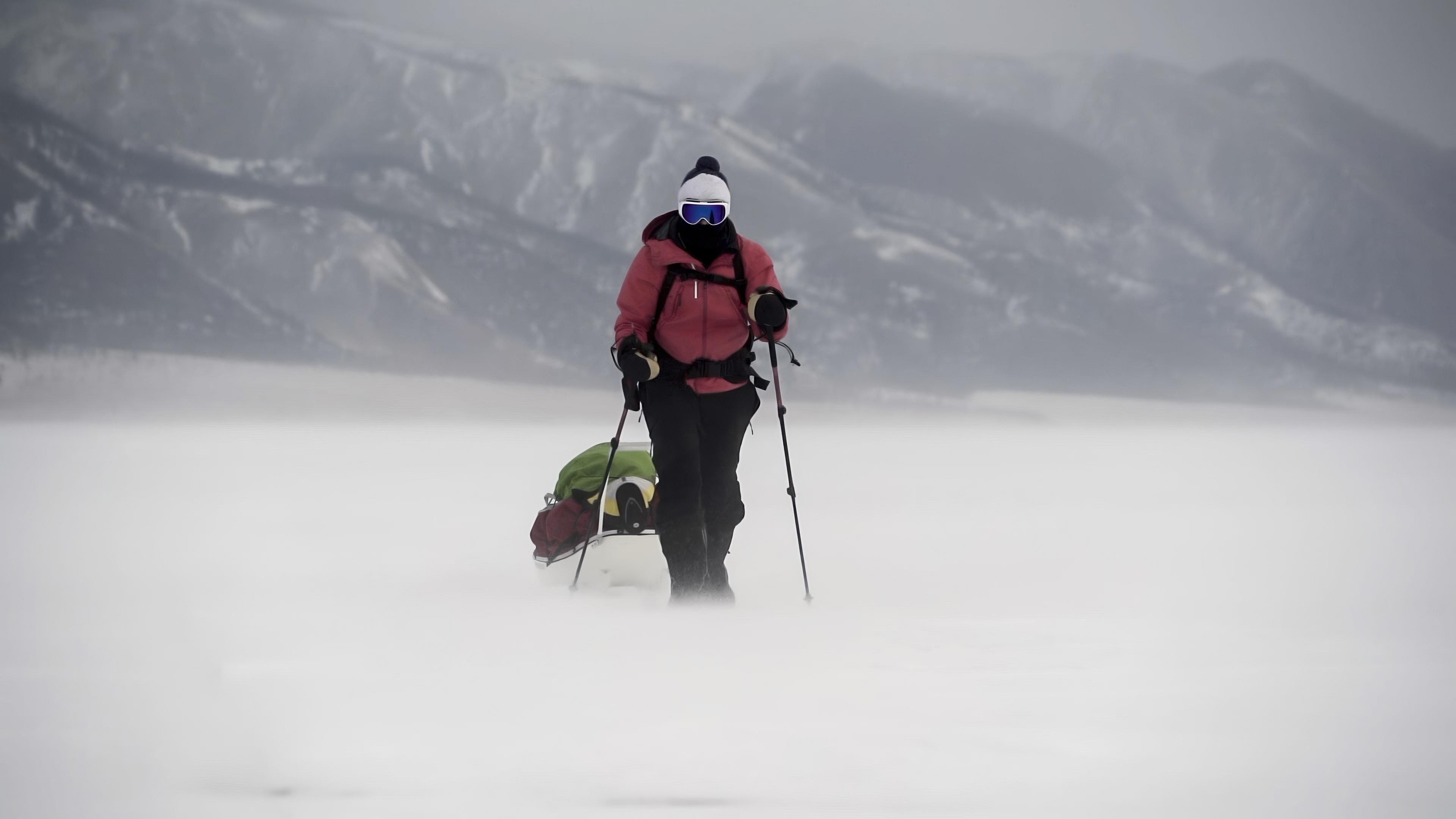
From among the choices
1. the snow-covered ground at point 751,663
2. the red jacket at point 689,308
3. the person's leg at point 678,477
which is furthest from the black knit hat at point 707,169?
the snow-covered ground at point 751,663

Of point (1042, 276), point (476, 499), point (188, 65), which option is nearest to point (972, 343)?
point (1042, 276)

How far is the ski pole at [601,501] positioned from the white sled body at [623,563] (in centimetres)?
2

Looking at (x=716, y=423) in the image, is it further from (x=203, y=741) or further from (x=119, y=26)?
(x=119, y=26)

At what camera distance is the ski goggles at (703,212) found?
4.04 metres

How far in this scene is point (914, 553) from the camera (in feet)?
18.6

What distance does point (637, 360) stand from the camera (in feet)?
13.0

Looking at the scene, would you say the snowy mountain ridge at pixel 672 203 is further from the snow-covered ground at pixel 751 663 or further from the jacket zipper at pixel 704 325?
the jacket zipper at pixel 704 325

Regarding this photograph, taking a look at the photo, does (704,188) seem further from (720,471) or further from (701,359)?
(720,471)

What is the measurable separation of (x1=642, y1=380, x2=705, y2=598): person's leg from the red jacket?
0.32ft

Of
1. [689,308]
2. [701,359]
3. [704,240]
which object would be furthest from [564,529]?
[704,240]

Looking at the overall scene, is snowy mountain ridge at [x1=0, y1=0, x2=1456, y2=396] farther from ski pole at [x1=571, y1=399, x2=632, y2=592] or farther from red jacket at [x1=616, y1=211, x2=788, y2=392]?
red jacket at [x1=616, y1=211, x2=788, y2=392]

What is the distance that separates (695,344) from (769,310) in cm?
27

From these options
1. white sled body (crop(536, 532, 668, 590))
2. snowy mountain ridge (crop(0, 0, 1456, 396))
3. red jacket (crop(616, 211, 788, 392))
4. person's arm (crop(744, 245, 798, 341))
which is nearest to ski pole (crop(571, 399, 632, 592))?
white sled body (crop(536, 532, 668, 590))

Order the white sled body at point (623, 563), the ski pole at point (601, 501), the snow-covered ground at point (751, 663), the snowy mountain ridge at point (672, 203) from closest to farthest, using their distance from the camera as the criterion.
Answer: the snow-covered ground at point (751, 663) → the ski pole at point (601, 501) → the white sled body at point (623, 563) → the snowy mountain ridge at point (672, 203)
